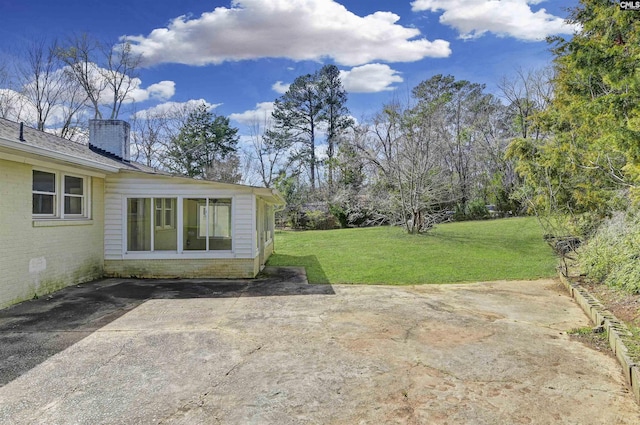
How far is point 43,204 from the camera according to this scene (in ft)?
24.5

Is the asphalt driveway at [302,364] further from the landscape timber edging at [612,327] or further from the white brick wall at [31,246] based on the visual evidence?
the white brick wall at [31,246]

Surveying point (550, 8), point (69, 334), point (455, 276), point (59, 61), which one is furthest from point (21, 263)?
point (59, 61)

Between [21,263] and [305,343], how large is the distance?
554cm

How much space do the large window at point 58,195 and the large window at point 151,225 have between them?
40.2 inches

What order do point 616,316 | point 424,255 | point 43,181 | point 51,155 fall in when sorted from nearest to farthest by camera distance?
point 616,316 → point 51,155 → point 43,181 → point 424,255

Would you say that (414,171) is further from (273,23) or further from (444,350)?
(444,350)

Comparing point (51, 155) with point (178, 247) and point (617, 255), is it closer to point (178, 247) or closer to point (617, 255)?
point (178, 247)

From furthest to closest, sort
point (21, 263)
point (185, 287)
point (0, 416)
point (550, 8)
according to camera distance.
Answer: point (550, 8)
point (185, 287)
point (21, 263)
point (0, 416)

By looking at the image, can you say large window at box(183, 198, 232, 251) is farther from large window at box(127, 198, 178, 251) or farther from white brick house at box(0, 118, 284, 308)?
large window at box(127, 198, 178, 251)

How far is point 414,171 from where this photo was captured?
17.7 meters

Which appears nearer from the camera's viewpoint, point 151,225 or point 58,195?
point 58,195

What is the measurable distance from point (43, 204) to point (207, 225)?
3270mm

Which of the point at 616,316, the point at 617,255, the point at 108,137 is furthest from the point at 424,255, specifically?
the point at 108,137

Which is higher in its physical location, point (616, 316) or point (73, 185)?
point (73, 185)
